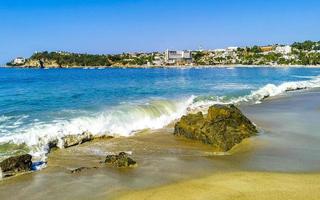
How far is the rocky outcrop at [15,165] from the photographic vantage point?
11.5 m

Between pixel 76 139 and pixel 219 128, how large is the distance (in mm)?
5056

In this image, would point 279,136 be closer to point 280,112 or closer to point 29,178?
point 280,112

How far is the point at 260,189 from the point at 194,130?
645cm

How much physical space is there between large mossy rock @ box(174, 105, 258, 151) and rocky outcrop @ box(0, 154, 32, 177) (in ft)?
19.8

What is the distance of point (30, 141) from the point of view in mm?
15148

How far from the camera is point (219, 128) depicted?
50.9 feet

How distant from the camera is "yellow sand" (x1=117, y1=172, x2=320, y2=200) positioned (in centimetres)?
939

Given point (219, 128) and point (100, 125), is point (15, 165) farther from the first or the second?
point (100, 125)

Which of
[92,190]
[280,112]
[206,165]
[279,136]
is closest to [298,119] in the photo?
[280,112]

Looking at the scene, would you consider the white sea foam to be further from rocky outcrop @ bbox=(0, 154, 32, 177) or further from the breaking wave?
rocky outcrop @ bbox=(0, 154, 32, 177)

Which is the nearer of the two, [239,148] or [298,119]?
[239,148]

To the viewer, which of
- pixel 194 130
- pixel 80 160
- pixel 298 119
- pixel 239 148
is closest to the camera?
pixel 80 160

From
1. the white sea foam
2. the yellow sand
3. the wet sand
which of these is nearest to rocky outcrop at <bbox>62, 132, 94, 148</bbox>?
the white sea foam

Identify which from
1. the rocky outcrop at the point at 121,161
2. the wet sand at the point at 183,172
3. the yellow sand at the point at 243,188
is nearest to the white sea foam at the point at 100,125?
the wet sand at the point at 183,172
